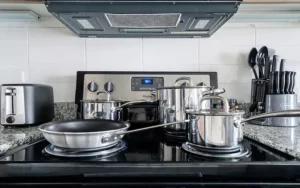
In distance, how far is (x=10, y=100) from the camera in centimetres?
83

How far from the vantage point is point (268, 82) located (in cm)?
97

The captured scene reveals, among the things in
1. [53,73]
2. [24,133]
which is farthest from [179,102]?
[53,73]

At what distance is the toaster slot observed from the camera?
0.82 m

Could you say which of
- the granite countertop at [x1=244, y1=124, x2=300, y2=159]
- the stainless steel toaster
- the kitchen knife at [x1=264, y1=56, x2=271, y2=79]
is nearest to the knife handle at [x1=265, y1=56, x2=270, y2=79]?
the kitchen knife at [x1=264, y1=56, x2=271, y2=79]

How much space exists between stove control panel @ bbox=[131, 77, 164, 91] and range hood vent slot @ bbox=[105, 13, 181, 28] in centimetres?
24

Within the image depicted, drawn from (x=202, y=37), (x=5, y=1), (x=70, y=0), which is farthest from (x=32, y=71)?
(x=202, y=37)

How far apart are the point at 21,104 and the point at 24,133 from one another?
0.46ft

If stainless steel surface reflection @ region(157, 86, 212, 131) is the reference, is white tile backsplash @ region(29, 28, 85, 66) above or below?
above

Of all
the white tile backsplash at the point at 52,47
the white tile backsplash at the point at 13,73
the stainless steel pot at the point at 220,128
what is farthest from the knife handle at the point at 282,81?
the white tile backsplash at the point at 13,73

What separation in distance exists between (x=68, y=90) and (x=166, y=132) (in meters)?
0.56

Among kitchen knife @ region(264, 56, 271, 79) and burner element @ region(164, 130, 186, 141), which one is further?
kitchen knife @ region(264, 56, 271, 79)

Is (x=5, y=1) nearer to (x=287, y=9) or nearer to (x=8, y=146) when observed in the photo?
(x=8, y=146)

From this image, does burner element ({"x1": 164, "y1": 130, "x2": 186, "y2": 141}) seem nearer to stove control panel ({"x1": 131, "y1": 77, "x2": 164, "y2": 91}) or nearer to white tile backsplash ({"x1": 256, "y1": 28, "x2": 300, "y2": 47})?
stove control panel ({"x1": 131, "y1": 77, "x2": 164, "y2": 91})

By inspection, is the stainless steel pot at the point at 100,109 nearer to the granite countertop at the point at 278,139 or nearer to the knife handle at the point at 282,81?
the granite countertop at the point at 278,139
